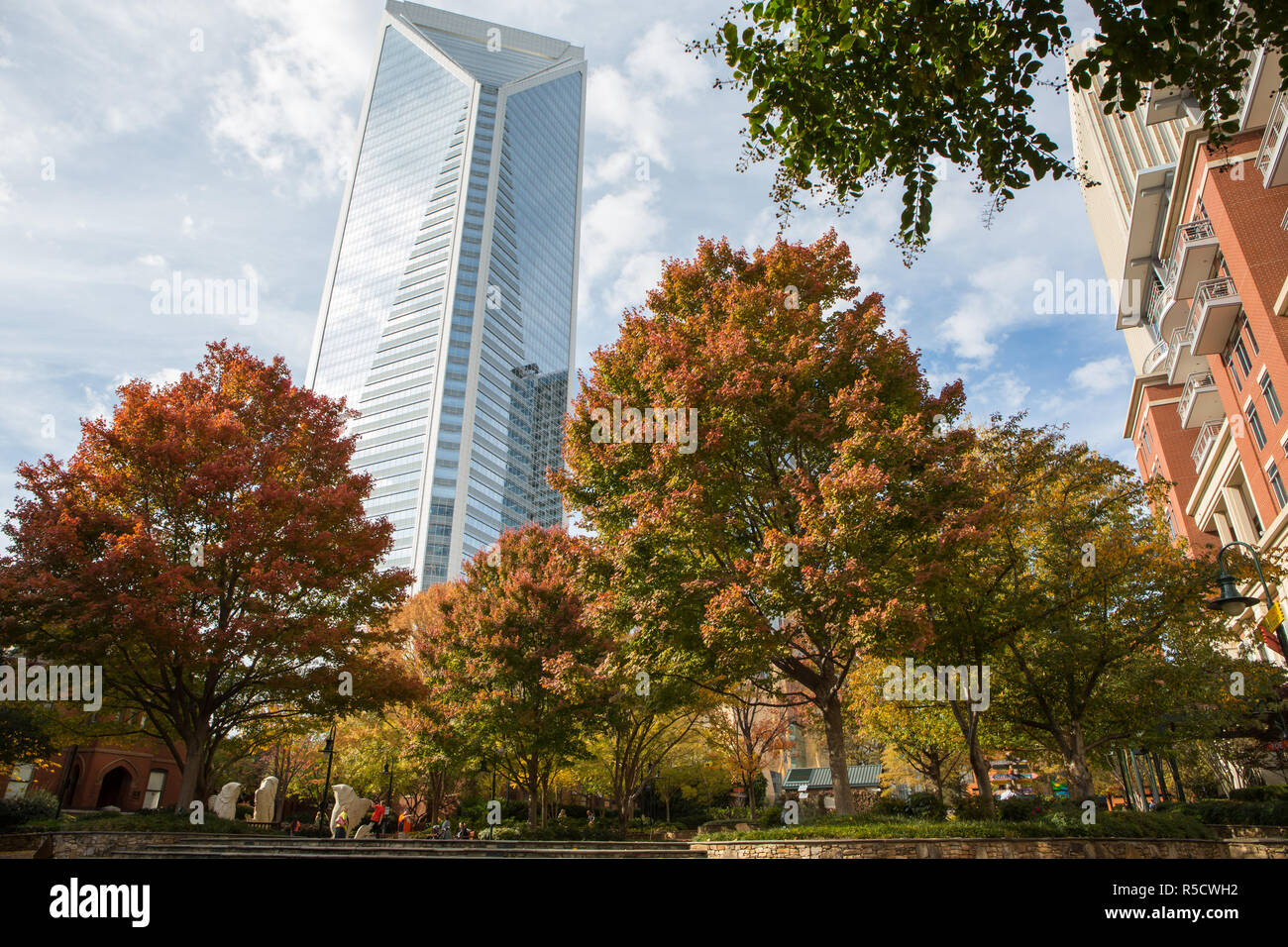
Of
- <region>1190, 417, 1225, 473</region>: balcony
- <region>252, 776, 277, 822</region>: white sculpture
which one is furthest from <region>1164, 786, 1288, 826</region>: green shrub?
<region>252, 776, 277, 822</region>: white sculpture

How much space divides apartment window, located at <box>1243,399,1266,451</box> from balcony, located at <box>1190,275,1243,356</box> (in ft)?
10.8

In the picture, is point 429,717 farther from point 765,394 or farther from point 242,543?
point 765,394

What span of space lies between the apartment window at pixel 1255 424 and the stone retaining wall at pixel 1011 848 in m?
23.3

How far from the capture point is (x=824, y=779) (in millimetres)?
56875

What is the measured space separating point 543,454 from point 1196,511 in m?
131

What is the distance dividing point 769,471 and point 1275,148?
22.7 m

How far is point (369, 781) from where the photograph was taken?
33531 millimetres

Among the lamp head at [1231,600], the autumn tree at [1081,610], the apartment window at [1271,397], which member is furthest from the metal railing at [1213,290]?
the lamp head at [1231,600]

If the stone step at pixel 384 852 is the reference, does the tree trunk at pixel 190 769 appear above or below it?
above

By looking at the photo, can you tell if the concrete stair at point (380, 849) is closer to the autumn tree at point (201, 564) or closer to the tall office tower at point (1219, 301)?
the autumn tree at point (201, 564)

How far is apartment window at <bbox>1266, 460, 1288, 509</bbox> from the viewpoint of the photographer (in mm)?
27453

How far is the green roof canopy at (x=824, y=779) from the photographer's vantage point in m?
51.2

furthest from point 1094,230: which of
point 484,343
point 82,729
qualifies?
point 484,343

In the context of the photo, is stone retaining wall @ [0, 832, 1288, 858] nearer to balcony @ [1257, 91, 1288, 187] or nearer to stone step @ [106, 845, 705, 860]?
stone step @ [106, 845, 705, 860]
